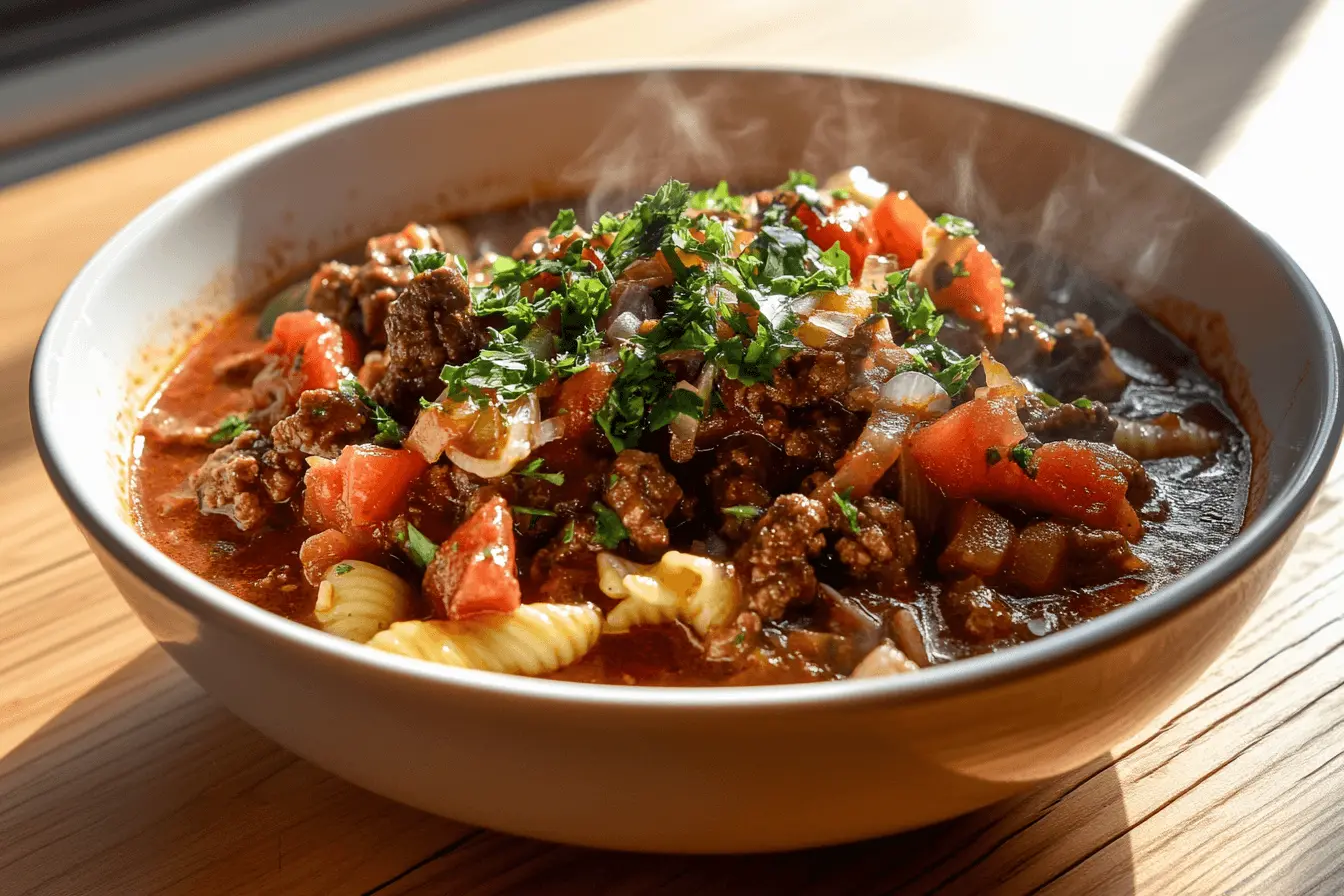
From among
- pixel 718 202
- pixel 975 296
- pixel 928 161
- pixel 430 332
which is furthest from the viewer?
pixel 928 161

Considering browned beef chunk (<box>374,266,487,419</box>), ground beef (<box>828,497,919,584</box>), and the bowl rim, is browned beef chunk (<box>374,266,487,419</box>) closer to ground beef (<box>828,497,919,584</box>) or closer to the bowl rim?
the bowl rim

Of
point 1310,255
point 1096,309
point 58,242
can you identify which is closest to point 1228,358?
point 1096,309

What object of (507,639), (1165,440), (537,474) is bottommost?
(507,639)

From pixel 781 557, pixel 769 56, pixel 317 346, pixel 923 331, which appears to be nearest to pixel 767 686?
pixel 781 557

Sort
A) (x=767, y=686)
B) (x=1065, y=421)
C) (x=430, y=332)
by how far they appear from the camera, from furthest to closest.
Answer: (x=1065, y=421), (x=430, y=332), (x=767, y=686)

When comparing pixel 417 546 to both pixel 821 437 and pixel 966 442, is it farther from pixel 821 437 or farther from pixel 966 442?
pixel 966 442

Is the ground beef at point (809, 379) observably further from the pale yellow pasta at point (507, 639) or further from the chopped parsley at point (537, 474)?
the pale yellow pasta at point (507, 639)

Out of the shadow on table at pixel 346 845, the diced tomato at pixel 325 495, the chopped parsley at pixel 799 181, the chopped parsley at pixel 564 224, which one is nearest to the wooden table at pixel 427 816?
the shadow on table at pixel 346 845

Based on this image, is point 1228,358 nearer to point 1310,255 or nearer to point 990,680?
point 1310,255
